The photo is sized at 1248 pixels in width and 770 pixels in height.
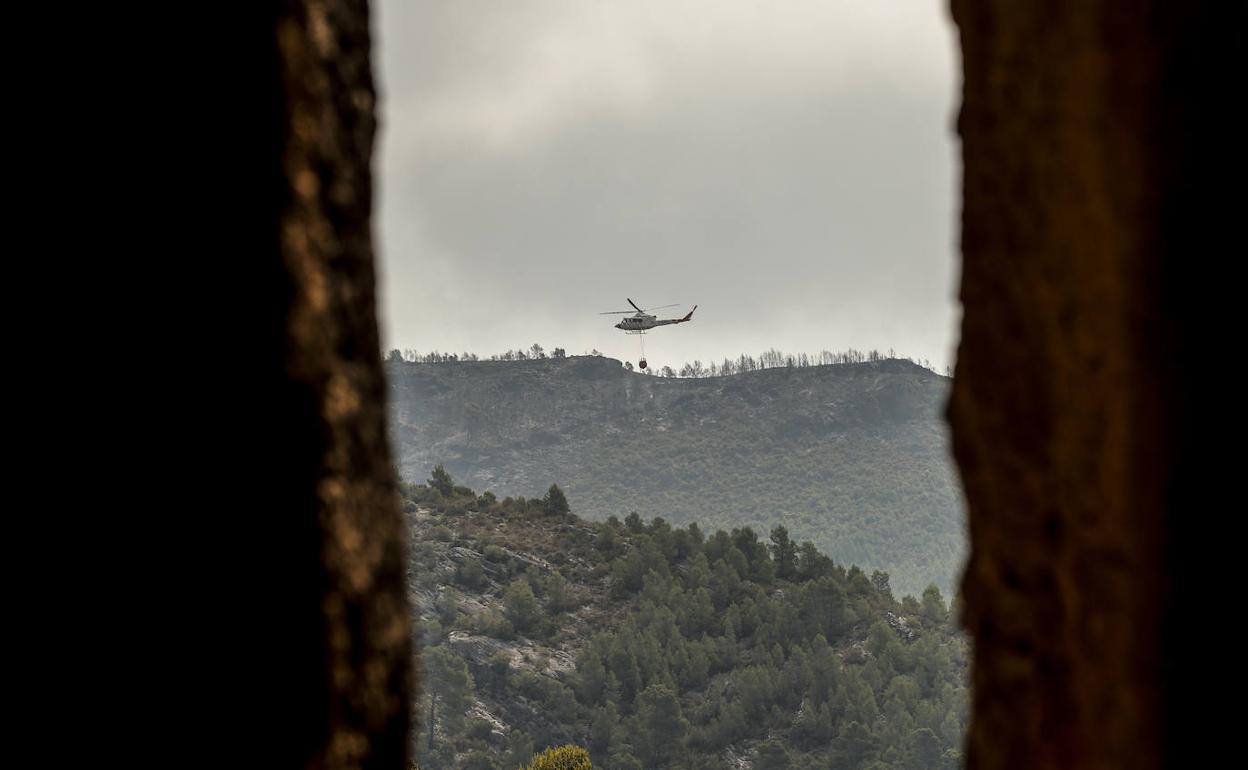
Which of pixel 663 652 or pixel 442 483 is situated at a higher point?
pixel 442 483

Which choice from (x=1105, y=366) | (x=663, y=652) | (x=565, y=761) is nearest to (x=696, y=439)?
(x=663, y=652)

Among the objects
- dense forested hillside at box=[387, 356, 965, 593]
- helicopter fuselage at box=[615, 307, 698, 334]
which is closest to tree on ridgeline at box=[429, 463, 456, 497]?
helicopter fuselage at box=[615, 307, 698, 334]

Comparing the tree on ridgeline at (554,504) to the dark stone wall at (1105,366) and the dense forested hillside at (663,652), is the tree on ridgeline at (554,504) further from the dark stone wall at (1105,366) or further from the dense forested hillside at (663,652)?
the dark stone wall at (1105,366)

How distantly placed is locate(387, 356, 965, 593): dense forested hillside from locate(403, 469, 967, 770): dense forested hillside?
194 feet

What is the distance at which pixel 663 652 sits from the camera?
237 ft

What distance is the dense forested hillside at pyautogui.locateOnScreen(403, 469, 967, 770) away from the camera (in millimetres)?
66000

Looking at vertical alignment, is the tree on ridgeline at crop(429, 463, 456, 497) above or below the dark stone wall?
below

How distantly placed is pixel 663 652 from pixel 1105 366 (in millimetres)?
70976

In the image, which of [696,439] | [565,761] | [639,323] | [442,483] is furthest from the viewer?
[696,439]

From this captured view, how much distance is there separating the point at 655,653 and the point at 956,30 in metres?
70.0

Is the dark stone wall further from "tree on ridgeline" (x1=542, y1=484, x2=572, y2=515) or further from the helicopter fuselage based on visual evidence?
"tree on ridgeline" (x1=542, y1=484, x2=572, y2=515)

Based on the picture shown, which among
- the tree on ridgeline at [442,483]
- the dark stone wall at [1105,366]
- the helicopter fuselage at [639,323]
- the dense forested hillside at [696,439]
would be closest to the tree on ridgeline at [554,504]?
the tree on ridgeline at [442,483]

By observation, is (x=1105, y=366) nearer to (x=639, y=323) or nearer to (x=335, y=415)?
(x=335, y=415)

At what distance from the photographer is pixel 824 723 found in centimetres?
6694
